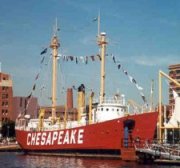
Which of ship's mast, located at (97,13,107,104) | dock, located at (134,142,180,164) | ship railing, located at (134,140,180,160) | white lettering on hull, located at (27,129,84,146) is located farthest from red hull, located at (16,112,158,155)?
ship's mast, located at (97,13,107,104)

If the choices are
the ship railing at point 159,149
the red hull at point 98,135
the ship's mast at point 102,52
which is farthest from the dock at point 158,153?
the ship's mast at point 102,52

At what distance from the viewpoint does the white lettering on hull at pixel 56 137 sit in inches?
2648

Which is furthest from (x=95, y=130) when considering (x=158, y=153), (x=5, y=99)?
(x=5, y=99)

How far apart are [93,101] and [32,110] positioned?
107790 mm

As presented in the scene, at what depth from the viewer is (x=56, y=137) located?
72.5m

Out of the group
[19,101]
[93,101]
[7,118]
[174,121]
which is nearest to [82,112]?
[93,101]

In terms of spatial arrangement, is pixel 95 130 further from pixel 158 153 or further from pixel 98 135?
pixel 158 153

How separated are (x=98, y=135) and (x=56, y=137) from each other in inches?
433

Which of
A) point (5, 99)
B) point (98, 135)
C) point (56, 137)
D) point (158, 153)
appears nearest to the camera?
point (158, 153)

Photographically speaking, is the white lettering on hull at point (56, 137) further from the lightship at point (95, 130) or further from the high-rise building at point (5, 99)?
the high-rise building at point (5, 99)

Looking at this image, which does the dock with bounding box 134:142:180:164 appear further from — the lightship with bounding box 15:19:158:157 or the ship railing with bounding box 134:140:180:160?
the lightship with bounding box 15:19:158:157

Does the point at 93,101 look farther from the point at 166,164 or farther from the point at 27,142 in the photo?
the point at 166,164

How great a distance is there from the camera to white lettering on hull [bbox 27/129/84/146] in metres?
67.2

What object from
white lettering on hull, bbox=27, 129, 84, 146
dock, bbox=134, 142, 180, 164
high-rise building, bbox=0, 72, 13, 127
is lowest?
dock, bbox=134, 142, 180, 164
